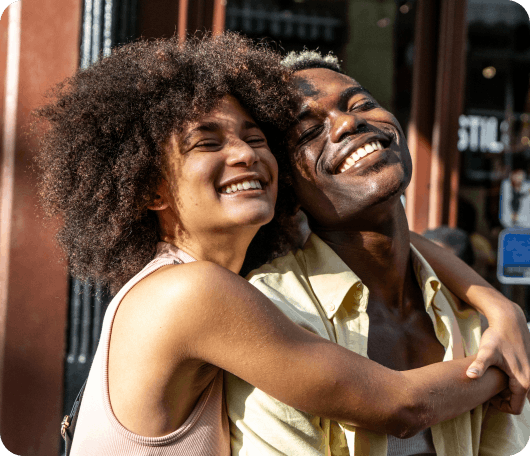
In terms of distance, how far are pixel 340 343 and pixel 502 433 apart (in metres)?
0.73

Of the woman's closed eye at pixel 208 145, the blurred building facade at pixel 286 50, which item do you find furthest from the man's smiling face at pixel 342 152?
the blurred building facade at pixel 286 50

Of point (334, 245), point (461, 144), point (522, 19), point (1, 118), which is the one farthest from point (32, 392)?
point (522, 19)

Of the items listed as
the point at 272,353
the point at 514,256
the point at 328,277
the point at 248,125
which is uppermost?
the point at 248,125

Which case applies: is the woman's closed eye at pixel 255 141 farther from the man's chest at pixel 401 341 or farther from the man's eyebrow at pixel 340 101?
the man's chest at pixel 401 341

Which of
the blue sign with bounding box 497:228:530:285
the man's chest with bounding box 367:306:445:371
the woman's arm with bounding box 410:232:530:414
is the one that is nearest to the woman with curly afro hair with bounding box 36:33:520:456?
the woman's arm with bounding box 410:232:530:414

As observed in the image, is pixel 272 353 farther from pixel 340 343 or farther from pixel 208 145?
pixel 208 145

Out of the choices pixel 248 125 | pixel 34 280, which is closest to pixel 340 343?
pixel 248 125

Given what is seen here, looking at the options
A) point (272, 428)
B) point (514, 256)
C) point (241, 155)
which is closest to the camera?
point (272, 428)

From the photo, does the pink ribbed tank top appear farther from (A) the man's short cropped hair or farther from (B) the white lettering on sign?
(B) the white lettering on sign

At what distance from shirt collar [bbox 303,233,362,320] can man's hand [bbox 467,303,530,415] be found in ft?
1.53

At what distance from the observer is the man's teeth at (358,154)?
1813 millimetres

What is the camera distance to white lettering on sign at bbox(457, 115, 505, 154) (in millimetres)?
5062

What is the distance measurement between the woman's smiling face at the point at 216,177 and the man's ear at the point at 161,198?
0.12ft

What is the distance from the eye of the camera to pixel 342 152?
181 centimetres
